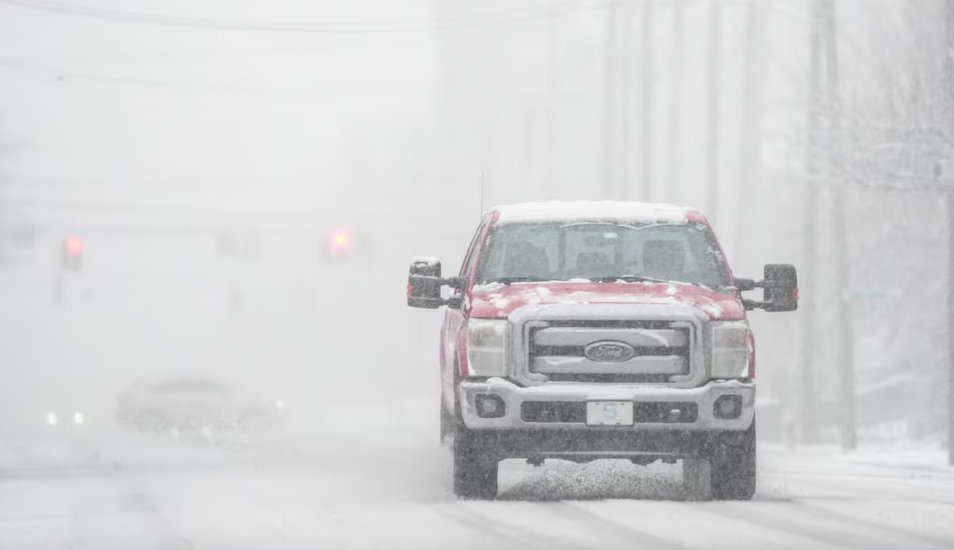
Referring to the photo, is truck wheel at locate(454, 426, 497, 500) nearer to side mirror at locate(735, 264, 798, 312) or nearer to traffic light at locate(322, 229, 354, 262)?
side mirror at locate(735, 264, 798, 312)

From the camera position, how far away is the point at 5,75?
135 m

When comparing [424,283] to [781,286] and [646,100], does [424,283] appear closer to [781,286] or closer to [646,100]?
[781,286]

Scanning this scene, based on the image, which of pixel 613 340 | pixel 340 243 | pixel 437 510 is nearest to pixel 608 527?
pixel 437 510

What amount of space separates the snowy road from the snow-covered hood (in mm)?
1285

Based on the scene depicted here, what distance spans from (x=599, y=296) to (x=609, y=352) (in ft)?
1.42

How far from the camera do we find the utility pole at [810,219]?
29.4 m

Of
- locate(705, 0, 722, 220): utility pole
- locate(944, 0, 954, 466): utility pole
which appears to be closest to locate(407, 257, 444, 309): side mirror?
→ locate(944, 0, 954, 466): utility pole

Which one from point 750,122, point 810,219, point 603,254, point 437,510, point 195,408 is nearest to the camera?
point 437,510

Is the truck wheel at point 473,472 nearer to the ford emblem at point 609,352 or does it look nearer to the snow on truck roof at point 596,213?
the ford emblem at point 609,352

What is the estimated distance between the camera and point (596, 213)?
14.2 meters

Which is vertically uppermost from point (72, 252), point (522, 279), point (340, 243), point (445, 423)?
point (340, 243)

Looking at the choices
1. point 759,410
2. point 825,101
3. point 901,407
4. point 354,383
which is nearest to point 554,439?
point 825,101

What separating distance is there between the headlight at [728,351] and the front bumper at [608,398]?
0.08 metres

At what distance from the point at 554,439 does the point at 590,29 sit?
84.2 meters
